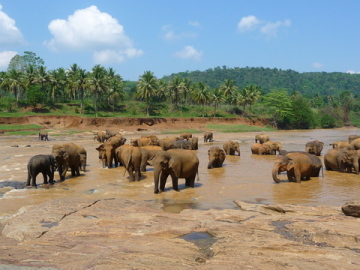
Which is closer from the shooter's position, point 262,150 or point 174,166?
point 174,166

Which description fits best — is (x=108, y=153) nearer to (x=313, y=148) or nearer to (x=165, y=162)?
(x=165, y=162)

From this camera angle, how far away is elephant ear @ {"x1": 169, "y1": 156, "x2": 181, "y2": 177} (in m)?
13.0

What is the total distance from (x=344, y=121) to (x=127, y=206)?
101 metres

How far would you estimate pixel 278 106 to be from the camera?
3440 inches

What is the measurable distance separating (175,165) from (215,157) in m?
7.19

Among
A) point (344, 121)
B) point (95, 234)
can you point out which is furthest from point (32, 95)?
point (344, 121)

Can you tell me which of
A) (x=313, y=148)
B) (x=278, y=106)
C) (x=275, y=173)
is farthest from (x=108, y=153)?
(x=278, y=106)

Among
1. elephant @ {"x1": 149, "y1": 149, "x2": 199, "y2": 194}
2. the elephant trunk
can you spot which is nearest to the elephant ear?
elephant @ {"x1": 149, "y1": 149, "x2": 199, "y2": 194}

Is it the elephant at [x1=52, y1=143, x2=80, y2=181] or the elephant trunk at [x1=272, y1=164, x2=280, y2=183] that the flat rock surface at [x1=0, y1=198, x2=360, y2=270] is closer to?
the elephant trunk at [x1=272, y1=164, x2=280, y2=183]

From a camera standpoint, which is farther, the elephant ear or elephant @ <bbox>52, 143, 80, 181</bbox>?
elephant @ <bbox>52, 143, 80, 181</bbox>

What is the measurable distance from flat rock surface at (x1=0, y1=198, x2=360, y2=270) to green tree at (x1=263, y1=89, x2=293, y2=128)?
3105 inches

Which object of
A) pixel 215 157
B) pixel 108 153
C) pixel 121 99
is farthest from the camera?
pixel 121 99

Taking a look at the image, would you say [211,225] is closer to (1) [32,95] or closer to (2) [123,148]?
(2) [123,148]

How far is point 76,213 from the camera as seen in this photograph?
363 inches
